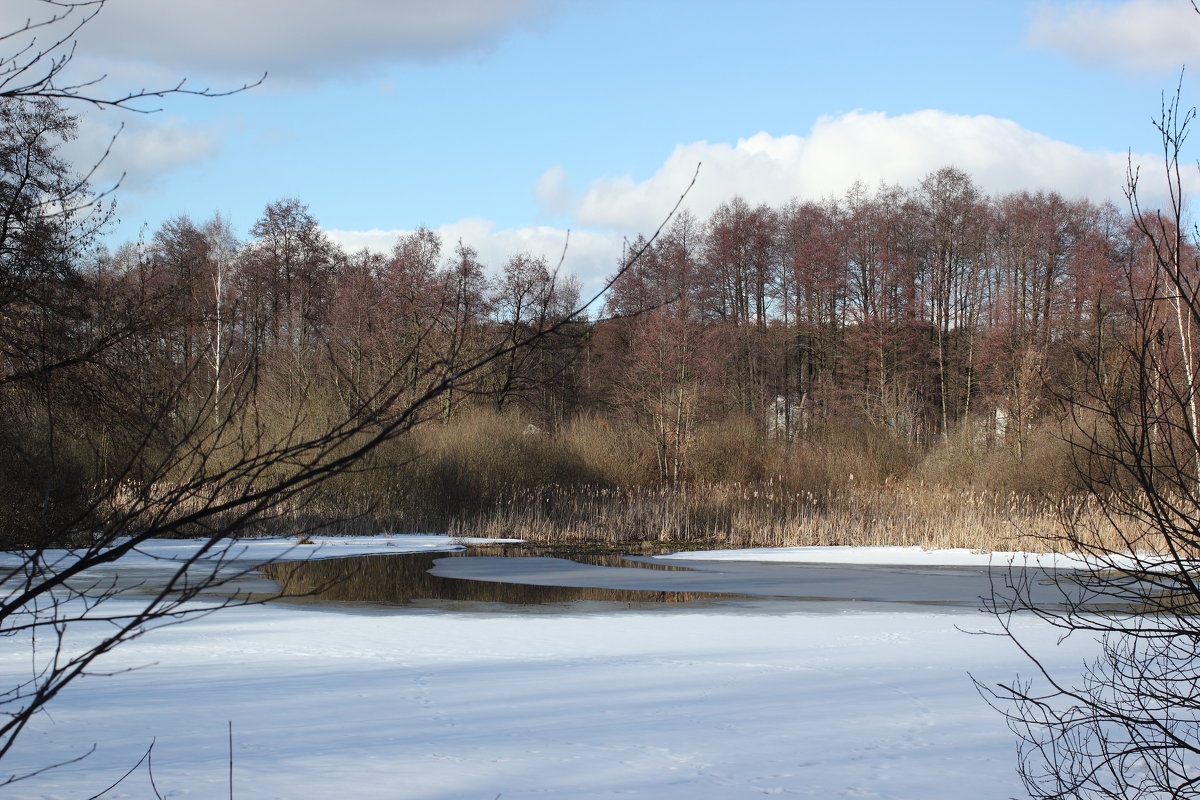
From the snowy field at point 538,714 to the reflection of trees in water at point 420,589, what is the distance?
9.31 feet

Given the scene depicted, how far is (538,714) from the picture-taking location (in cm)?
595

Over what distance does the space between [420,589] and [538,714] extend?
7.52 metres

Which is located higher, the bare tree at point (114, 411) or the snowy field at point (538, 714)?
the bare tree at point (114, 411)

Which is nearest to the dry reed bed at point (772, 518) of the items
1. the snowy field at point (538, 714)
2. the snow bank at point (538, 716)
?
the snowy field at point (538, 714)

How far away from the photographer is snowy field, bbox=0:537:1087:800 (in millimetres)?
4738

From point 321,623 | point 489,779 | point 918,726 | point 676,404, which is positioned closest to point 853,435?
point 676,404

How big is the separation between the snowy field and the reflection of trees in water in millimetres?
2838

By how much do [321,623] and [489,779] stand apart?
5.57m

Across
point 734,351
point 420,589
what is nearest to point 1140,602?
point 420,589

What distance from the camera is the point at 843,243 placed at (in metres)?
36.7

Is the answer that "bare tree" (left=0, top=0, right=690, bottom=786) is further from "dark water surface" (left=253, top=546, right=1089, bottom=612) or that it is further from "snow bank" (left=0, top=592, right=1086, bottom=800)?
"dark water surface" (left=253, top=546, right=1089, bottom=612)

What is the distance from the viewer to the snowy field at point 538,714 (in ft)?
15.5

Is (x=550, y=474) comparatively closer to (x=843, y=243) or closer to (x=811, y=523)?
(x=811, y=523)

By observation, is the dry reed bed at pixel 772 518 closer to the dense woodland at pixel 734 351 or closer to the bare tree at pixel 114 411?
the dense woodland at pixel 734 351
